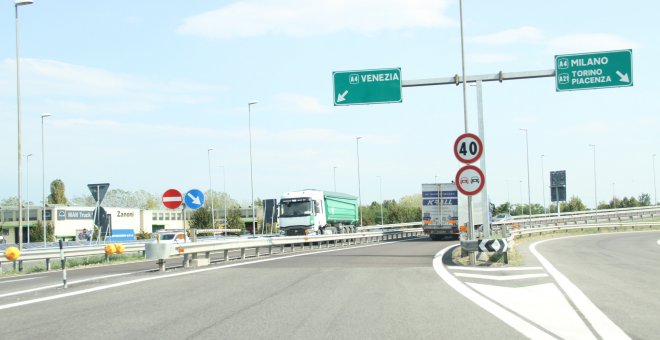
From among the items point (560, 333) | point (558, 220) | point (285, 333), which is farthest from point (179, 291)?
point (558, 220)

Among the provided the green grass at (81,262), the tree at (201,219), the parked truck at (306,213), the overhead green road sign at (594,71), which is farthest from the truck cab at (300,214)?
the tree at (201,219)

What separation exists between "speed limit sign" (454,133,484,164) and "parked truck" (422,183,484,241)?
26.8m

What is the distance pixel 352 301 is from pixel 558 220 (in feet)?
202

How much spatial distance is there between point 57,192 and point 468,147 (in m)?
107

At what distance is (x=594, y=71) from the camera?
21688mm

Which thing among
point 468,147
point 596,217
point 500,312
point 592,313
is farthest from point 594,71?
point 596,217

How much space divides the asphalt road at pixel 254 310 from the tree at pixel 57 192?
105770 mm

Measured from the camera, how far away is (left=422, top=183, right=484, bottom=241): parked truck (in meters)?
44.2

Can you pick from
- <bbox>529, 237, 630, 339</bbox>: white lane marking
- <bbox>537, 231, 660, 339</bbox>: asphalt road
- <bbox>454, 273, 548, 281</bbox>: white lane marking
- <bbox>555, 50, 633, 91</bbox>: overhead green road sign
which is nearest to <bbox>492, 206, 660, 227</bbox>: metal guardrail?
<bbox>555, 50, 633, 91</bbox>: overhead green road sign

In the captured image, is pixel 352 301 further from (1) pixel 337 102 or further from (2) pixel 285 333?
(1) pixel 337 102

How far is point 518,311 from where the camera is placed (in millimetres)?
9266

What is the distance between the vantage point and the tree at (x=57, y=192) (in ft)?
367

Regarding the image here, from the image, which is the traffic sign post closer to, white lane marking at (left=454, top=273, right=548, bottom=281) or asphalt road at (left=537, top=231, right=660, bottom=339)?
white lane marking at (left=454, top=273, right=548, bottom=281)

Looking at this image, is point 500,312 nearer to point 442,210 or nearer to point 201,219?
point 442,210
